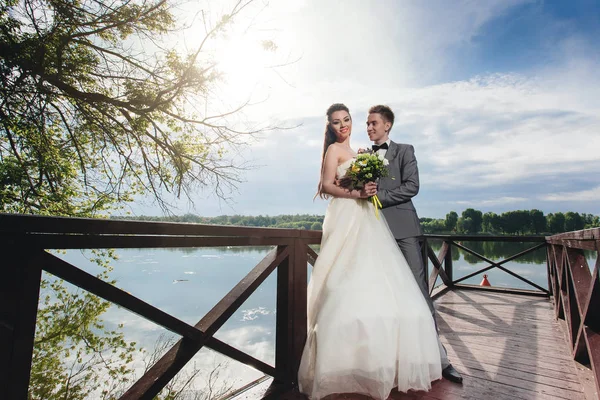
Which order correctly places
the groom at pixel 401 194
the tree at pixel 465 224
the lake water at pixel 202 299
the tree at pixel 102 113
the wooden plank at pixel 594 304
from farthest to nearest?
the tree at pixel 465 224 → the lake water at pixel 202 299 → the tree at pixel 102 113 → the groom at pixel 401 194 → the wooden plank at pixel 594 304

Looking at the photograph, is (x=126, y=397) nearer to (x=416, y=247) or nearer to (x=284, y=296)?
(x=284, y=296)

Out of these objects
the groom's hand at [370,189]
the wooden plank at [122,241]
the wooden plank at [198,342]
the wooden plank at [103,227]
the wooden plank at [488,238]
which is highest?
the groom's hand at [370,189]

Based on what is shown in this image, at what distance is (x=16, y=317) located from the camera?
866 millimetres

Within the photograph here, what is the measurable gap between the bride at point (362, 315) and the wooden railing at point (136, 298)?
18 centimetres

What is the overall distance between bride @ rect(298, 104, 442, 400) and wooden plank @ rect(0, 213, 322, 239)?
68 cm

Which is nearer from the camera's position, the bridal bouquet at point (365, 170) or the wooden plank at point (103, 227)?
the wooden plank at point (103, 227)

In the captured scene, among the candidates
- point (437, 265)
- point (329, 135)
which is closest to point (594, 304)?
point (329, 135)

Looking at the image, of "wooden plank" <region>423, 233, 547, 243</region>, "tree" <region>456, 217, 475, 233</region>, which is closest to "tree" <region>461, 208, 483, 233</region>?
"tree" <region>456, 217, 475, 233</region>

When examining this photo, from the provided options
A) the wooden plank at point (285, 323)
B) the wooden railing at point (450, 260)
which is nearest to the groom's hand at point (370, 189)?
the wooden plank at point (285, 323)

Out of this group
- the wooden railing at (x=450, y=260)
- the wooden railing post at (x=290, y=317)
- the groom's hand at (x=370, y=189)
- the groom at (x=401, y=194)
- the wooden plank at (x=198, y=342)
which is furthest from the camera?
the wooden railing at (x=450, y=260)

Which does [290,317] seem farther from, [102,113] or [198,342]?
[102,113]

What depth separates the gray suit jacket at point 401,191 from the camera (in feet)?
8.01

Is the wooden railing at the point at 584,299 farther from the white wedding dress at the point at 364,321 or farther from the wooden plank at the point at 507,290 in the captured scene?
the wooden plank at the point at 507,290

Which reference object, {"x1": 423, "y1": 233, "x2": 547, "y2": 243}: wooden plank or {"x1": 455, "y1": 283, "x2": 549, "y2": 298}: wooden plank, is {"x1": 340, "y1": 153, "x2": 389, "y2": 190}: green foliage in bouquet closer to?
{"x1": 423, "y1": 233, "x2": 547, "y2": 243}: wooden plank
